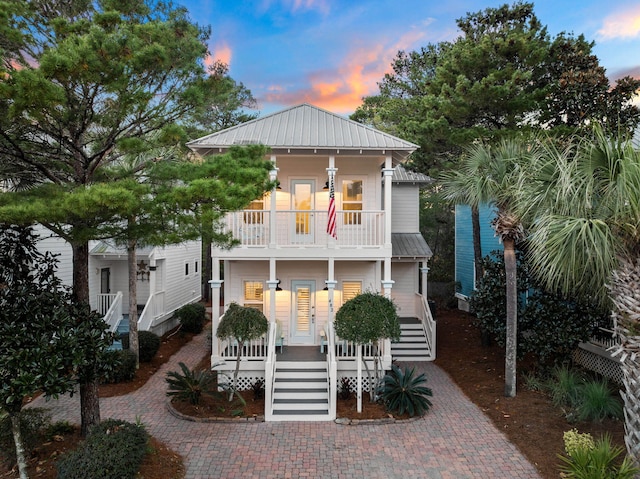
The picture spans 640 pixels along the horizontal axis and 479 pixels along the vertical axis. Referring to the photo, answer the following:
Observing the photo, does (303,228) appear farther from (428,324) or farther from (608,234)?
(608,234)

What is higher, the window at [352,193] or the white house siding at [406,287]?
the window at [352,193]

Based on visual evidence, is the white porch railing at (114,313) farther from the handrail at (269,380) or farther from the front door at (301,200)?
the front door at (301,200)

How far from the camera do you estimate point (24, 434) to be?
6.82 metres

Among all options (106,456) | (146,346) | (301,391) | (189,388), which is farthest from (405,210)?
(106,456)

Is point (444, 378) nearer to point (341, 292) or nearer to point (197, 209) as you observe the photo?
point (341, 292)

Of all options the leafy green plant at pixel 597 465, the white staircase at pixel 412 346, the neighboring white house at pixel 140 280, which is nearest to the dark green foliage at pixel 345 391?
the white staircase at pixel 412 346

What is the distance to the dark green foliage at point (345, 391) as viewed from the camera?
32.6 ft

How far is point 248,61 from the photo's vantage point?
56.6 feet

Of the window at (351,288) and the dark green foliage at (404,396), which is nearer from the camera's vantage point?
the dark green foliage at (404,396)

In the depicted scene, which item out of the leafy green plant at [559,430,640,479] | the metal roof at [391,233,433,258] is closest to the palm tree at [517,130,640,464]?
the leafy green plant at [559,430,640,479]

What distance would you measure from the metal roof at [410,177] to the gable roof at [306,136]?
4.88 meters

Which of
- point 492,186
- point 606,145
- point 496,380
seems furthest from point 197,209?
point 496,380

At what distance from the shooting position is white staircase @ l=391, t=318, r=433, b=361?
13562 millimetres

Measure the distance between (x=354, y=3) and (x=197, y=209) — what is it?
12958 millimetres
